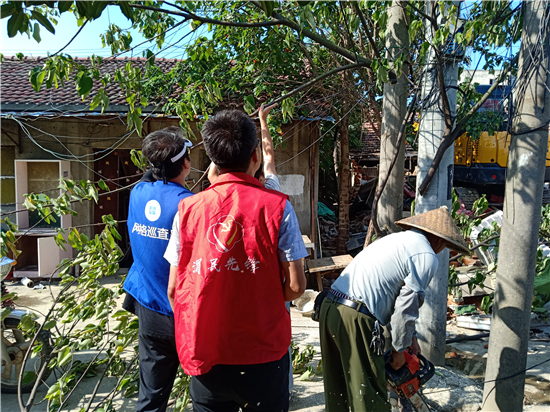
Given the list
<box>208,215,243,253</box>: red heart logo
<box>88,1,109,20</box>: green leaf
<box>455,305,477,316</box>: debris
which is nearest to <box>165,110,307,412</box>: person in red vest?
<box>208,215,243,253</box>: red heart logo

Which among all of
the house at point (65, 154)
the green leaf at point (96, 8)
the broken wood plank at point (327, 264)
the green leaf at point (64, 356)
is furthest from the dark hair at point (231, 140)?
the house at point (65, 154)

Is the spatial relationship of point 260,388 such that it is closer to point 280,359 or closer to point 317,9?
point 280,359

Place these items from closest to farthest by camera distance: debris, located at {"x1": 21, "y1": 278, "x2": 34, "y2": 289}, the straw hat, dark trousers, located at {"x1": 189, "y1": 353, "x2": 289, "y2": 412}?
1. dark trousers, located at {"x1": 189, "y1": 353, "x2": 289, "y2": 412}
2. the straw hat
3. debris, located at {"x1": 21, "y1": 278, "x2": 34, "y2": 289}

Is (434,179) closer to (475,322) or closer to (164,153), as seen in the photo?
(164,153)

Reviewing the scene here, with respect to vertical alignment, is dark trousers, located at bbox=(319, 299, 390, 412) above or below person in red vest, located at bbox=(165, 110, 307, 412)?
below

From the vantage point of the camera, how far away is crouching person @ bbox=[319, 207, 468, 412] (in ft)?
8.12

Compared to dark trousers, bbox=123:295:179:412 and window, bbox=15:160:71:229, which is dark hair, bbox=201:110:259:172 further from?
window, bbox=15:160:71:229

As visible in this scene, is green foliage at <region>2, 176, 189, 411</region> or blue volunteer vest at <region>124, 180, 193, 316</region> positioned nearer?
blue volunteer vest at <region>124, 180, 193, 316</region>

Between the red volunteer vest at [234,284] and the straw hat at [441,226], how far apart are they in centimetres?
134

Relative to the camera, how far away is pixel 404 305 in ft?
7.98

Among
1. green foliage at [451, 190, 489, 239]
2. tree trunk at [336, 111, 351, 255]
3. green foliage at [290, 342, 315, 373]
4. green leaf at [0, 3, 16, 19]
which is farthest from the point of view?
tree trunk at [336, 111, 351, 255]

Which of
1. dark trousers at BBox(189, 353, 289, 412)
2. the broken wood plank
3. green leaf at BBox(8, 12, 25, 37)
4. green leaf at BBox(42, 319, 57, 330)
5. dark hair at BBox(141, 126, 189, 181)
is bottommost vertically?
the broken wood plank

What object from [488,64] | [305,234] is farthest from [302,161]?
[488,64]

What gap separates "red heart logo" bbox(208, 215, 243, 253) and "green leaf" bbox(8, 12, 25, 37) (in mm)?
1157
